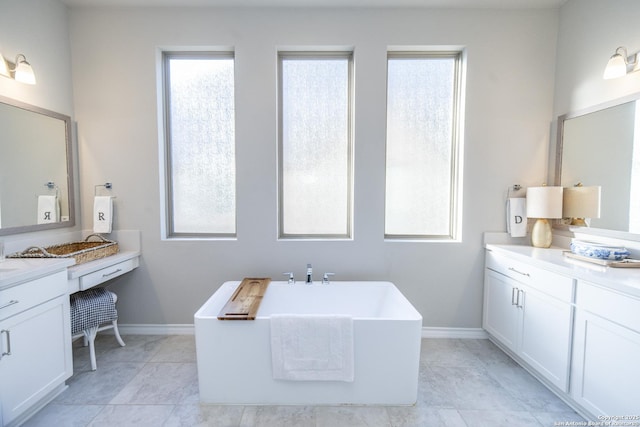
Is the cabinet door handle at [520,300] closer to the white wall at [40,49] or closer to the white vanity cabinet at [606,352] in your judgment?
the white vanity cabinet at [606,352]

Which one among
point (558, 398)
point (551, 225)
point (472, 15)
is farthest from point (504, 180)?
point (558, 398)

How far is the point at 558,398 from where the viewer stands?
188 centimetres

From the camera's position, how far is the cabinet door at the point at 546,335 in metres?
1.78

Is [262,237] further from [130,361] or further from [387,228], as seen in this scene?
[130,361]

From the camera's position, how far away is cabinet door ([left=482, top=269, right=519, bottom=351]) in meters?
2.23

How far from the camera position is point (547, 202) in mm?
2285

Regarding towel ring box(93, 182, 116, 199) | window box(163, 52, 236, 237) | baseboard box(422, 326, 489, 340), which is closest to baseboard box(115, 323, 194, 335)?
window box(163, 52, 236, 237)

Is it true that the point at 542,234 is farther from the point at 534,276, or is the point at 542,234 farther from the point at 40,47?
the point at 40,47

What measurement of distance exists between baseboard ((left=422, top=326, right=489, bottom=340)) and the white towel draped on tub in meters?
1.24

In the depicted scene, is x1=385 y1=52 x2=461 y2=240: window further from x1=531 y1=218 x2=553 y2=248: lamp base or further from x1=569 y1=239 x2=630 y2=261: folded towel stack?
x1=569 y1=239 x2=630 y2=261: folded towel stack

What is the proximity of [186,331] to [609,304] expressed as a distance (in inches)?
121

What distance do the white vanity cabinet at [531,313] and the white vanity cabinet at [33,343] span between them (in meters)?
3.16

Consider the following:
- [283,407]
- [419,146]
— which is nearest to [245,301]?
[283,407]

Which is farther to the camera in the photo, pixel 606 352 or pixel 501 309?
pixel 501 309
